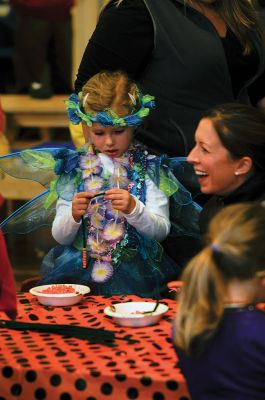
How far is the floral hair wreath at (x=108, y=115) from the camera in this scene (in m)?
3.07

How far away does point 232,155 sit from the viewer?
294cm

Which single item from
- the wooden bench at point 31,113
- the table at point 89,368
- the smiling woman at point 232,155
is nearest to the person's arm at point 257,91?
the smiling woman at point 232,155

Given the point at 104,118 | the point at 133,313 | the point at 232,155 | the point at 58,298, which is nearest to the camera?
the point at 133,313

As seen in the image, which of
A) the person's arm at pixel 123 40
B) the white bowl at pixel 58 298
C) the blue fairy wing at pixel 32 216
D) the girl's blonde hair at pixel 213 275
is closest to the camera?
the girl's blonde hair at pixel 213 275

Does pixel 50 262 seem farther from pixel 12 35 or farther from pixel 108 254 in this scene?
pixel 12 35

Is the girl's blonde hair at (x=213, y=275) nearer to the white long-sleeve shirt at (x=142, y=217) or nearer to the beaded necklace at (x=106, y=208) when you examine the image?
the white long-sleeve shirt at (x=142, y=217)

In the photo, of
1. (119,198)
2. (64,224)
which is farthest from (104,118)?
(64,224)

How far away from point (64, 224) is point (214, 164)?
0.55 meters

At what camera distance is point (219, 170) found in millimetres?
2955

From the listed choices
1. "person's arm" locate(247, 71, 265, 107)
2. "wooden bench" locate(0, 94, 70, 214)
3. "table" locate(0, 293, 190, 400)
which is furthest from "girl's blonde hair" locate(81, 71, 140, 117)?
"wooden bench" locate(0, 94, 70, 214)

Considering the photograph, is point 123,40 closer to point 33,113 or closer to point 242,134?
point 242,134

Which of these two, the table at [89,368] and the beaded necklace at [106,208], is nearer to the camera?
the table at [89,368]

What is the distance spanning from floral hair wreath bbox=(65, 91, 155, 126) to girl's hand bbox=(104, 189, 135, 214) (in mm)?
241

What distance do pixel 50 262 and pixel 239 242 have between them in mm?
1393
